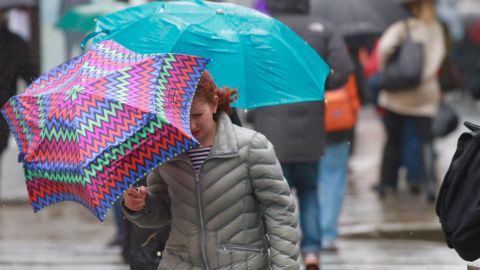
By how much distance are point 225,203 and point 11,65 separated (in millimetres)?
4304

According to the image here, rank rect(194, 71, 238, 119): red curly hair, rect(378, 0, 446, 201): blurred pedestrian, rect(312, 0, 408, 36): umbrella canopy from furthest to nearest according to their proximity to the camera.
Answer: rect(378, 0, 446, 201): blurred pedestrian
rect(312, 0, 408, 36): umbrella canopy
rect(194, 71, 238, 119): red curly hair

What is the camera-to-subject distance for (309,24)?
9055 millimetres

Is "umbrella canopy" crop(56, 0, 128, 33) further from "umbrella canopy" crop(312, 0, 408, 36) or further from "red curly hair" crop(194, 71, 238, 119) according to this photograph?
"red curly hair" crop(194, 71, 238, 119)

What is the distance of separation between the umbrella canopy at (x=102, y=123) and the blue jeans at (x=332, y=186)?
17.2ft

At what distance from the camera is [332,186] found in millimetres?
10516

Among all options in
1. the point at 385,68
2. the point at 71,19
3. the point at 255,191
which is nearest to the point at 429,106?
the point at 385,68

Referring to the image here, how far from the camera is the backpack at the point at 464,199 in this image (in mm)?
5125

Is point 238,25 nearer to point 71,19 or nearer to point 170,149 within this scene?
point 170,149

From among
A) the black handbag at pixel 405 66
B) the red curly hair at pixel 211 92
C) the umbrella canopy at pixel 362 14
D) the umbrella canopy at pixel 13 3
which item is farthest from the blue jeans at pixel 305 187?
the black handbag at pixel 405 66

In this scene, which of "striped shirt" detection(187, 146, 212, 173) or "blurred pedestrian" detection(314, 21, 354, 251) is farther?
"blurred pedestrian" detection(314, 21, 354, 251)

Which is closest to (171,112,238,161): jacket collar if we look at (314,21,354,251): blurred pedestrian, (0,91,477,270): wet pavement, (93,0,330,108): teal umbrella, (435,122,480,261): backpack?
(93,0,330,108): teal umbrella

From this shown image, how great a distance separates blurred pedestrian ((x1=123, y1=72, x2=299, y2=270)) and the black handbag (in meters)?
7.42

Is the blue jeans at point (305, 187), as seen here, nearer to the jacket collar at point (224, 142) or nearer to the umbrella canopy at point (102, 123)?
the jacket collar at point (224, 142)

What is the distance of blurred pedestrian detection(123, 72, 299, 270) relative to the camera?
5.29 meters
